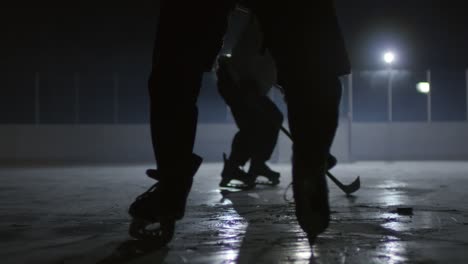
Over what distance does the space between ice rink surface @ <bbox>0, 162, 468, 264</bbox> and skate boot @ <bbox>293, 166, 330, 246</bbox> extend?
0.23ft

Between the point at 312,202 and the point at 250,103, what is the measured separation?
9.12ft

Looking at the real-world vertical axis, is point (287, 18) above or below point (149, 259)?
above

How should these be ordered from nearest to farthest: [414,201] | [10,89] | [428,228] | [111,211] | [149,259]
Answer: [149,259] → [428,228] → [111,211] → [414,201] → [10,89]

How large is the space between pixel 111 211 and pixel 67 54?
403 inches

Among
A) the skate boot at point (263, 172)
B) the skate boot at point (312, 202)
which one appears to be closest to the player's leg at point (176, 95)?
the skate boot at point (312, 202)

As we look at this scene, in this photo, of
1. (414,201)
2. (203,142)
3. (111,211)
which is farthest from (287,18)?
(203,142)

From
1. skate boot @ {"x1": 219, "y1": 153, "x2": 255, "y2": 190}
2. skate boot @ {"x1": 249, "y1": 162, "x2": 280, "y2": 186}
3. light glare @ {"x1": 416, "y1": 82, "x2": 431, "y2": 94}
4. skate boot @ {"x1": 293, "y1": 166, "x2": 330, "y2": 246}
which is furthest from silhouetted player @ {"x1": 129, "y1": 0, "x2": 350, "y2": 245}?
light glare @ {"x1": 416, "y1": 82, "x2": 431, "y2": 94}

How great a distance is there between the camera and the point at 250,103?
14.6 ft

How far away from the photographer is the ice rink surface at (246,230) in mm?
1646

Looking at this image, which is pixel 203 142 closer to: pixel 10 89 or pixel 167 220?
pixel 10 89

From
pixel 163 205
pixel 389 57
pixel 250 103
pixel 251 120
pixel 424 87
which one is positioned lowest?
pixel 163 205

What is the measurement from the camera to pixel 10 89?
10961 millimetres

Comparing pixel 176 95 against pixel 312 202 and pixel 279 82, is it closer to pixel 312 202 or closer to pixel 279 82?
pixel 279 82

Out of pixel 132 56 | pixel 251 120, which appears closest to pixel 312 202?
pixel 251 120
